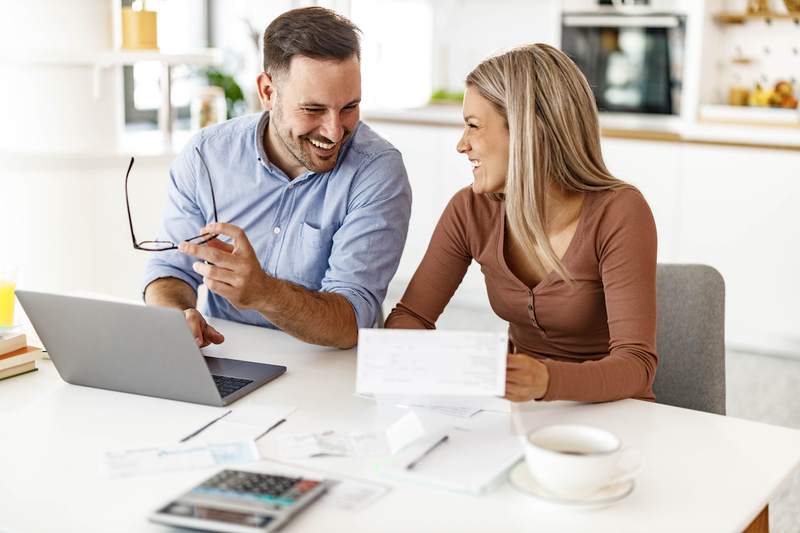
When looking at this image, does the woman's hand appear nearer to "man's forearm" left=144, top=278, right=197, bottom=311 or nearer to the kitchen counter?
"man's forearm" left=144, top=278, right=197, bottom=311

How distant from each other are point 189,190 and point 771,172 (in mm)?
2716

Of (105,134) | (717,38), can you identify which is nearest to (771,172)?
(717,38)

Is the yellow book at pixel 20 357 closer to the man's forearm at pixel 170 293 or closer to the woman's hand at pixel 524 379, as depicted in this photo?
the man's forearm at pixel 170 293

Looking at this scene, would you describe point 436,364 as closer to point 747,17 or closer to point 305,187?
point 305,187

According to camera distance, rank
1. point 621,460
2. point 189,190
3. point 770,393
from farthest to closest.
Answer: point 770,393 → point 189,190 → point 621,460

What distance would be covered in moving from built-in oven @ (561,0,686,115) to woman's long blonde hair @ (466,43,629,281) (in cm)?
284

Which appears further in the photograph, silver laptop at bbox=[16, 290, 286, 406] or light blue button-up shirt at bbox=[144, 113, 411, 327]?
light blue button-up shirt at bbox=[144, 113, 411, 327]

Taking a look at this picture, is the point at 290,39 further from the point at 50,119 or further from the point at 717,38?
the point at 717,38

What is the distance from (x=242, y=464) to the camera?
1.30 m

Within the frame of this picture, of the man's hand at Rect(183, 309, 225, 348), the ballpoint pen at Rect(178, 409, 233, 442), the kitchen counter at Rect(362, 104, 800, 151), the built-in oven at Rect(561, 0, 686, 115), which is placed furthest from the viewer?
the built-in oven at Rect(561, 0, 686, 115)

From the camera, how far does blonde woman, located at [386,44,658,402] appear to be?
5.58 feet

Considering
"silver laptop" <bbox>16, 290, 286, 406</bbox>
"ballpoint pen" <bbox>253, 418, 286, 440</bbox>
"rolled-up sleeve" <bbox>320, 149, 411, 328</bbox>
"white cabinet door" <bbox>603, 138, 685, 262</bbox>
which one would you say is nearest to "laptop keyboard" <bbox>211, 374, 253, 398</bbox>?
"silver laptop" <bbox>16, 290, 286, 406</bbox>

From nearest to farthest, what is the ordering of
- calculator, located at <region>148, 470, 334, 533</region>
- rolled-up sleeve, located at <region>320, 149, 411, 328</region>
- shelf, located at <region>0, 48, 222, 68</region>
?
calculator, located at <region>148, 470, 334, 533</region> < rolled-up sleeve, located at <region>320, 149, 411, 328</region> < shelf, located at <region>0, 48, 222, 68</region>

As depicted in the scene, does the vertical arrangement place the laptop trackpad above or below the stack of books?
below
